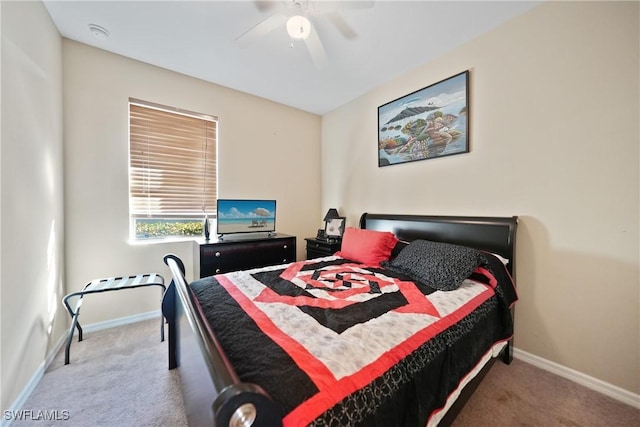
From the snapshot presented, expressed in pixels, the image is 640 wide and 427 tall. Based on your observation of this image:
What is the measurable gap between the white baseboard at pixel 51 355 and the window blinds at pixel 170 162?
109 cm

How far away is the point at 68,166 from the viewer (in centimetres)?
221

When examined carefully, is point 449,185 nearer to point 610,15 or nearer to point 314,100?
point 610,15

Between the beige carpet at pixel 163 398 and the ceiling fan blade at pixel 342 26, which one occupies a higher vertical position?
the ceiling fan blade at pixel 342 26

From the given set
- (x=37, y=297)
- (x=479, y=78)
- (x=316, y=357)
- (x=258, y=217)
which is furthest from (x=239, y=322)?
(x=479, y=78)

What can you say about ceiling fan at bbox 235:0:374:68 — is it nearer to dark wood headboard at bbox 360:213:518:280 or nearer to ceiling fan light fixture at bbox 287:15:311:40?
ceiling fan light fixture at bbox 287:15:311:40

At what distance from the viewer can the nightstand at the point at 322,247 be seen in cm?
299

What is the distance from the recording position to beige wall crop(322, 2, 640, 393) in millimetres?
1504

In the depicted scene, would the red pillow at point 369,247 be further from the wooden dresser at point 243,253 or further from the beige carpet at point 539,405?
the beige carpet at point 539,405

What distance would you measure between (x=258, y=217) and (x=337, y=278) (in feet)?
5.41

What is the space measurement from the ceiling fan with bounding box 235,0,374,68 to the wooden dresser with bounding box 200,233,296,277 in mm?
1886

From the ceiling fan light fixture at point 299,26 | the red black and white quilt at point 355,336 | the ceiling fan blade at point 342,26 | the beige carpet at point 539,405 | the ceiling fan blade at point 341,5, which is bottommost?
the beige carpet at point 539,405

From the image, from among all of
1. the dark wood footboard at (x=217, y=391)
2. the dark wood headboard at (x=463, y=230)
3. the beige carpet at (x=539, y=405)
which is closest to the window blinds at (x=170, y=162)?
the dark wood footboard at (x=217, y=391)

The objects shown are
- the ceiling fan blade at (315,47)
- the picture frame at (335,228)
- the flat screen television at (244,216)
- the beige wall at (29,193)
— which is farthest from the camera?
the picture frame at (335,228)

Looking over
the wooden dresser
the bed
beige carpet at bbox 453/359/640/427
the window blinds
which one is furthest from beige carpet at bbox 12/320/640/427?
the window blinds
